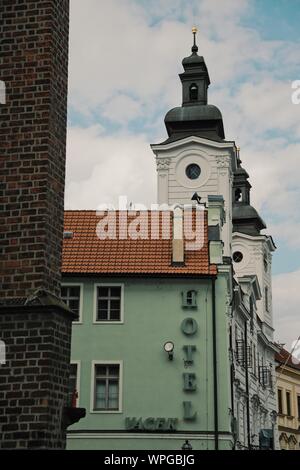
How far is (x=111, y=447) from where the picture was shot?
25312mm

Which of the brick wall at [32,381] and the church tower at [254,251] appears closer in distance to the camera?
the brick wall at [32,381]

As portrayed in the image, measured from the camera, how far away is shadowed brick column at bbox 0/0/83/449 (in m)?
9.48

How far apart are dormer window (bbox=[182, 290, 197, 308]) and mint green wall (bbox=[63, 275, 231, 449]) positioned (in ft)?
0.54

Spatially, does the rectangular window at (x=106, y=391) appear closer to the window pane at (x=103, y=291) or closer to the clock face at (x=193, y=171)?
the window pane at (x=103, y=291)

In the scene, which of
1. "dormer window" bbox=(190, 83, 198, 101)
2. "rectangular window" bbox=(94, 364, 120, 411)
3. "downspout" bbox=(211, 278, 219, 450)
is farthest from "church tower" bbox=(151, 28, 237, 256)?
"rectangular window" bbox=(94, 364, 120, 411)

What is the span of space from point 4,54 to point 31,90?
653 millimetres

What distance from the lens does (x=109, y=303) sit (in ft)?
88.8

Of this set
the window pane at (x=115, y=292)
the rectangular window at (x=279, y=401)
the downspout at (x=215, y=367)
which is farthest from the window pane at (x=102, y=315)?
the rectangular window at (x=279, y=401)

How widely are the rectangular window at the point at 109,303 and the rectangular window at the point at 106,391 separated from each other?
5.51 ft

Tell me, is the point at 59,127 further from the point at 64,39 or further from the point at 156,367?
the point at 156,367

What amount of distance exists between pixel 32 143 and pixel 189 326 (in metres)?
17.0

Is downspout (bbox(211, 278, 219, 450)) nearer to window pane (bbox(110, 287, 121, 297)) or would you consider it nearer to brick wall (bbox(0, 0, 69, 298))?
window pane (bbox(110, 287, 121, 297))

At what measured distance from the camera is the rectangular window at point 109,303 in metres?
26.9
